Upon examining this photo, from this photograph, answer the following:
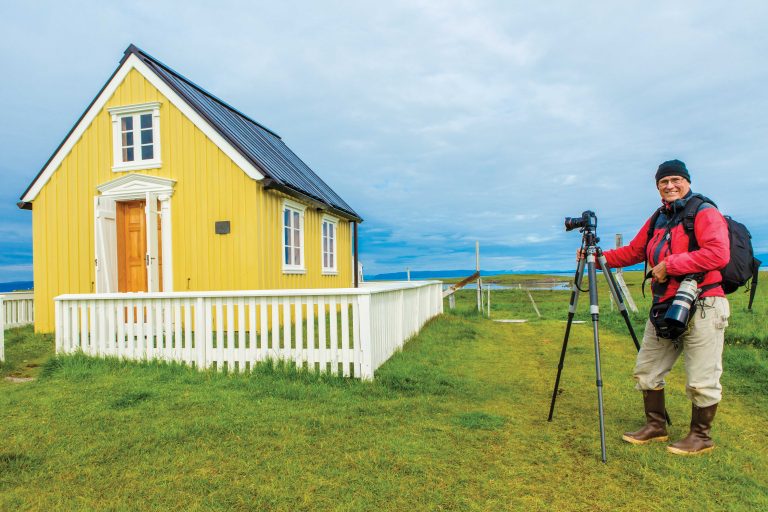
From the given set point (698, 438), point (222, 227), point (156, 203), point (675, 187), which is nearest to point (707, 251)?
point (675, 187)

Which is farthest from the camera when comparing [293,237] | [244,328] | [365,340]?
[293,237]

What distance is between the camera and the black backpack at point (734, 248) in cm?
389

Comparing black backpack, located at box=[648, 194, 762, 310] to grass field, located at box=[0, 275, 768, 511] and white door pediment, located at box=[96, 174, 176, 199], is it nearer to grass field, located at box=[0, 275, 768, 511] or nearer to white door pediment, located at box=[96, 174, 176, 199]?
grass field, located at box=[0, 275, 768, 511]

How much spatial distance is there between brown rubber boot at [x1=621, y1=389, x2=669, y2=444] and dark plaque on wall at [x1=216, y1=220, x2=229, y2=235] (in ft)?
28.1

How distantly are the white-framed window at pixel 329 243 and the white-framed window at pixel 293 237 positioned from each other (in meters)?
1.59

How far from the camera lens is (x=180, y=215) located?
11047 millimetres

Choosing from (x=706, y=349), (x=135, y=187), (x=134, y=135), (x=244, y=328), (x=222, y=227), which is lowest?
(x=244, y=328)

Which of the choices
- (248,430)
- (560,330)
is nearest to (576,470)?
(248,430)

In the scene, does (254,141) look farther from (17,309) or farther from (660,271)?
(660,271)

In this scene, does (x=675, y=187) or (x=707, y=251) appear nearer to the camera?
(x=707, y=251)

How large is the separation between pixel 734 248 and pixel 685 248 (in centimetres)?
33

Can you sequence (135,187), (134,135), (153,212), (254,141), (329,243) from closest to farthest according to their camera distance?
(153,212)
(135,187)
(134,135)
(254,141)
(329,243)

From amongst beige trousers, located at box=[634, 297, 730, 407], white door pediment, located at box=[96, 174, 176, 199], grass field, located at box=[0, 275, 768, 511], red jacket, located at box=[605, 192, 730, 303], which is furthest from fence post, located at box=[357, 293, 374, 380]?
white door pediment, located at box=[96, 174, 176, 199]

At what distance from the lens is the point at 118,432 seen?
4484 millimetres
